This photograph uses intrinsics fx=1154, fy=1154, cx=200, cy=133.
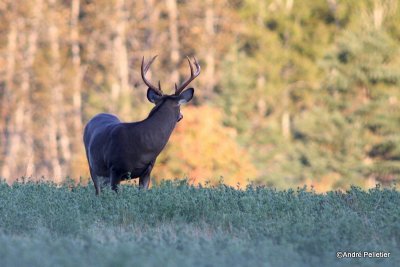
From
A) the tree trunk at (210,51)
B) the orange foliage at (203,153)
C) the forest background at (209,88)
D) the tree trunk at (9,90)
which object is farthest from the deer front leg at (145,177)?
the tree trunk at (210,51)

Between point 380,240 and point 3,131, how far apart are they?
3784 cm

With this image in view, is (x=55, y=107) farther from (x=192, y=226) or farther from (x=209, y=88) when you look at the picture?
(x=192, y=226)

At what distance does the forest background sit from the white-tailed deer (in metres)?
23.2

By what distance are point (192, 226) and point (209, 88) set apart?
3853 cm

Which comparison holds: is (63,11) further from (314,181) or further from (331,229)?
(331,229)

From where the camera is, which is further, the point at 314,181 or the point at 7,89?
the point at 7,89

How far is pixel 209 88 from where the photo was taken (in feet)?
161

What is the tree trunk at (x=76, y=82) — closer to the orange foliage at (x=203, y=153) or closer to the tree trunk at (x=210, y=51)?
the tree trunk at (x=210, y=51)

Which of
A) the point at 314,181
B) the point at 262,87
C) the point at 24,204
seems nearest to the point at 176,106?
the point at 24,204

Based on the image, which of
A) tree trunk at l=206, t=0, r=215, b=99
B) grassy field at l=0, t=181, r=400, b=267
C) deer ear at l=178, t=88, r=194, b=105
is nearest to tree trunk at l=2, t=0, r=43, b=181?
tree trunk at l=206, t=0, r=215, b=99

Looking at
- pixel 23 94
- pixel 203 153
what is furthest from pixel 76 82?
pixel 203 153

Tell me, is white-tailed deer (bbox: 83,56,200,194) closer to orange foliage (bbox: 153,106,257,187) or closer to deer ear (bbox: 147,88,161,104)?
deer ear (bbox: 147,88,161,104)

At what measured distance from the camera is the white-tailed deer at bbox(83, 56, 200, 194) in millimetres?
13500

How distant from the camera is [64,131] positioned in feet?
151
